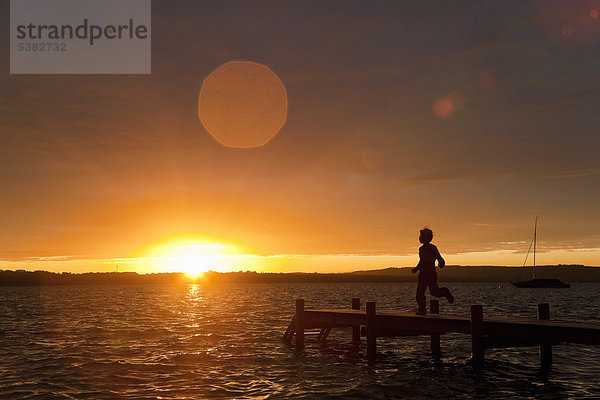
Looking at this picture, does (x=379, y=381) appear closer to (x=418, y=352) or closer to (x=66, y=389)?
(x=418, y=352)

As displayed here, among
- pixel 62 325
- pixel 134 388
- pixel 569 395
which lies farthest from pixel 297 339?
pixel 62 325

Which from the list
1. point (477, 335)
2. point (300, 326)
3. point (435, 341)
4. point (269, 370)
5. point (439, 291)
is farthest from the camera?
point (300, 326)

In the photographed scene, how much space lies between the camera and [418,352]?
23.3 meters

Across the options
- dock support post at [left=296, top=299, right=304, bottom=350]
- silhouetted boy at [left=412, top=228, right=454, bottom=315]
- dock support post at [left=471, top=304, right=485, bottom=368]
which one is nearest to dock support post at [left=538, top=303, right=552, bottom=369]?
dock support post at [left=471, top=304, right=485, bottom=368]

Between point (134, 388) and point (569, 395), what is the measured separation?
1227 centimetres

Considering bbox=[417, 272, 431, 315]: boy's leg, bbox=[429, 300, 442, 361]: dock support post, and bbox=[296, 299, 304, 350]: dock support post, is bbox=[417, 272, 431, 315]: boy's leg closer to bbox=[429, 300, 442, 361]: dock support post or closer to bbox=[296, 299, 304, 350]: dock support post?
bbox=[429, 300, 442, 361]: dock support post

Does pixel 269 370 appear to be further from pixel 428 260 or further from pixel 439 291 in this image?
pixel 428 260

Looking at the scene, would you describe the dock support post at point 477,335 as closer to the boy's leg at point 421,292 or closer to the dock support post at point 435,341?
the boy's leg at point 421,292

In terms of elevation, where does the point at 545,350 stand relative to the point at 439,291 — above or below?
below

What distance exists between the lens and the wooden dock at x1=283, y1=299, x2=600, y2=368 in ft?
46.3

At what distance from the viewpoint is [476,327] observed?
16.1m

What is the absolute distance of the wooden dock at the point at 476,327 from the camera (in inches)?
556

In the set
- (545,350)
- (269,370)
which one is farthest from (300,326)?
(545,350)

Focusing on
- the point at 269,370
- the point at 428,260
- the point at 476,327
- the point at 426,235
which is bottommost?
the point at 269,370
